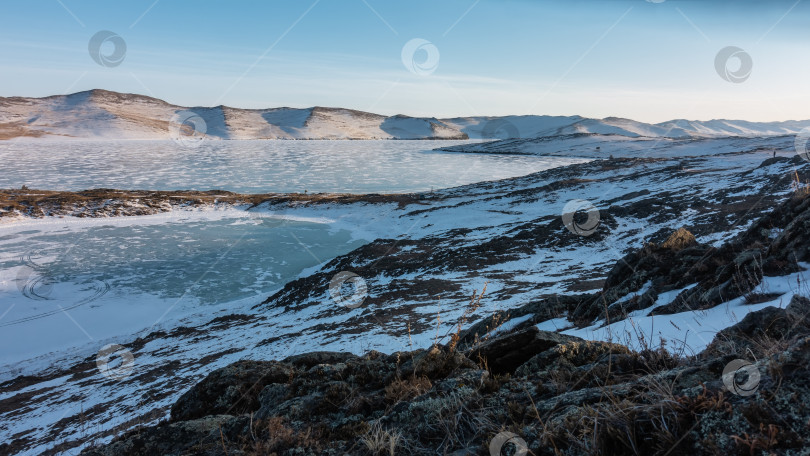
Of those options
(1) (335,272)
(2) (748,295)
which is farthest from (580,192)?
(2) (748,295)

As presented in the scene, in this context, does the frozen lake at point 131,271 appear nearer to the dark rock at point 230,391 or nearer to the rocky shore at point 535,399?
the dark rock at point 230,391

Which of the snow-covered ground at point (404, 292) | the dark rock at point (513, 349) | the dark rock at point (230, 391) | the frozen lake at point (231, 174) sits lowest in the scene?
the snow-covered ground at point (404, 292)

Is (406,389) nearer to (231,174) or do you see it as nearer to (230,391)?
(230,391)

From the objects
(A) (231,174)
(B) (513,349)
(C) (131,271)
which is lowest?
(C) (131,271)

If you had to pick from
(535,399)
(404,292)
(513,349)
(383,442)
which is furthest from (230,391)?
(404,292)

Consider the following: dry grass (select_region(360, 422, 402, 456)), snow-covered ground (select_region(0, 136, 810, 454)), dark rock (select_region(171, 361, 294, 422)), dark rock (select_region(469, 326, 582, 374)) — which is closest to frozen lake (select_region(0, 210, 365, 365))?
snow-covered ground (select_region(0, 136, 810, 454))

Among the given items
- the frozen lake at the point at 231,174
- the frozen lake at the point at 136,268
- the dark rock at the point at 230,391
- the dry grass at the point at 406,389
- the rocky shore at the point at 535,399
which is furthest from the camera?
the frozen lake at the point at 231,174

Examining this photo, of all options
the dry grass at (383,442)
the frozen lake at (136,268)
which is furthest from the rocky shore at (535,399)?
the frozen lake at (136,268)

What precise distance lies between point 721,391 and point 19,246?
1367 inches

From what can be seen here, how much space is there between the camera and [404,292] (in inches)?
608

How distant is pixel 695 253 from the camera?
714 centimetres

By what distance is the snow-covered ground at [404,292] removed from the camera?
Answer: 859cm

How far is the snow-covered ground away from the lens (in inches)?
338

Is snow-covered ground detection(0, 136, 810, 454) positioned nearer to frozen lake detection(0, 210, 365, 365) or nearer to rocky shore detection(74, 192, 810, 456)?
rocky shore detection(74, 192, 810, 456)
